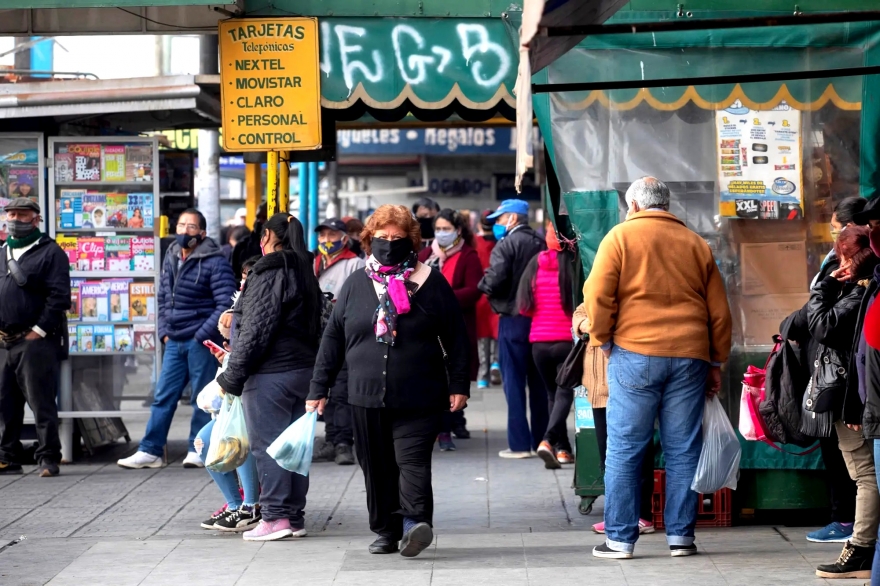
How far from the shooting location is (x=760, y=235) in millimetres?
7383

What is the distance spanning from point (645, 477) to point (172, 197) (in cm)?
607

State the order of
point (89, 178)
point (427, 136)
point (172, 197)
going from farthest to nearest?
1. point (427, 136)
2. point (172, 197)
3. point (89, 178)

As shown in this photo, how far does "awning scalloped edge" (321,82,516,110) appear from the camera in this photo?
7750mm

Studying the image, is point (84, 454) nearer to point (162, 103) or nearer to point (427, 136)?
point (162, 103)

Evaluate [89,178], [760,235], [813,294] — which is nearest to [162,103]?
[89,178]

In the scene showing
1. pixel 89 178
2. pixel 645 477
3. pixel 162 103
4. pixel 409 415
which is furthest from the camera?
pixel 89 178

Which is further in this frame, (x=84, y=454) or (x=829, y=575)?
(x=84, y=454)

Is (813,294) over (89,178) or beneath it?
beneath

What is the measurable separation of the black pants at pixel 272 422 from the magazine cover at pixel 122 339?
342 cm

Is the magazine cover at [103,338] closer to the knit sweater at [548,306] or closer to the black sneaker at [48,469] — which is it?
the black sneaker at [48,469]

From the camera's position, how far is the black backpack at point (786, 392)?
21.1ft

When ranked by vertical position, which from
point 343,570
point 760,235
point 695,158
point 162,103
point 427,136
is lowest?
point 343,570

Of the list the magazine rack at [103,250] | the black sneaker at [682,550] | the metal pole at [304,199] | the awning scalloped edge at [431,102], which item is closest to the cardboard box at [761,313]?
the black sneaker at [682,550]

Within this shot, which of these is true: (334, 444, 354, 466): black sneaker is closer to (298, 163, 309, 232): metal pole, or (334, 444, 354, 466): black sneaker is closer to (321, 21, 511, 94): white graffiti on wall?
(321, 21, 511, 94): white graffiti on wall
